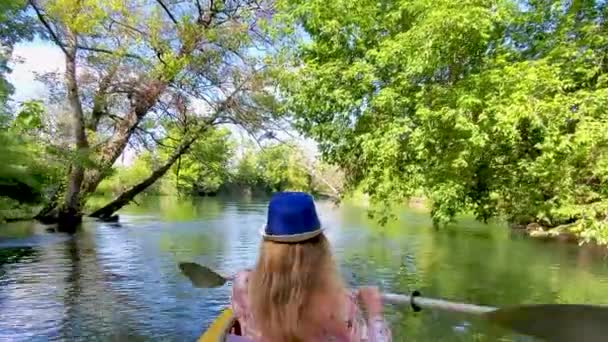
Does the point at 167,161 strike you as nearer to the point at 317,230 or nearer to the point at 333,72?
the point at 333,72

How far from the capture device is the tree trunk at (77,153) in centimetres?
1753

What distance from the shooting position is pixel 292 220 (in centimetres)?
176

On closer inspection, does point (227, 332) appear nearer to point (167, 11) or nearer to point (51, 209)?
point (167, 11)

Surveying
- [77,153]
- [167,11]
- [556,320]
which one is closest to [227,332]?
[556,320]

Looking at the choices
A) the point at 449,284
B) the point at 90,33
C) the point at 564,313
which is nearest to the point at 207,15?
the point at 90,33

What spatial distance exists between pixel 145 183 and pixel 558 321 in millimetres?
18889

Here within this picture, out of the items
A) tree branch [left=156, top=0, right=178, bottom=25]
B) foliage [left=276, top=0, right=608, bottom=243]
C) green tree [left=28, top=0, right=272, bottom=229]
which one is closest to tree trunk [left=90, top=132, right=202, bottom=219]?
green tree [left=28, top=0, right=272, bottom=229]

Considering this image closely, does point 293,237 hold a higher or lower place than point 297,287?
higher

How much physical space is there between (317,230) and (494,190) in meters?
7.74

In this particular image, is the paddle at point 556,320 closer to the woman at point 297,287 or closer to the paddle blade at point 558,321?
the paddle blade at point 558,321

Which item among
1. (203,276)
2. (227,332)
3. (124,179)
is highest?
(124,179)

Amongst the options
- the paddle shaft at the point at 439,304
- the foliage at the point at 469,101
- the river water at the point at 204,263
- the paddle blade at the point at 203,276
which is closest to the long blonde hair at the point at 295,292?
the paddle shaft at the point at 439,304

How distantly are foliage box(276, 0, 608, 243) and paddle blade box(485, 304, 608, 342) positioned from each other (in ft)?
15.1

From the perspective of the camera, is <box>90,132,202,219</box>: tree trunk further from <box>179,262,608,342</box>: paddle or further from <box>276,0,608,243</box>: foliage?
<box>179,262,608,342</box>: paddle
